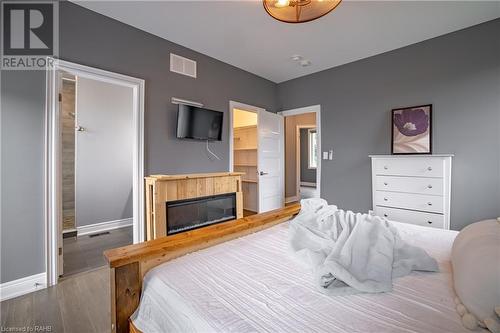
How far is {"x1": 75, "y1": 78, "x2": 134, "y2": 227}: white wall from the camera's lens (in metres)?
3.59

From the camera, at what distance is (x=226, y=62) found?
3549mm

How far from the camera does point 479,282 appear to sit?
0.73 meters

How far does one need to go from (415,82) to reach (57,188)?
4326 millimetres

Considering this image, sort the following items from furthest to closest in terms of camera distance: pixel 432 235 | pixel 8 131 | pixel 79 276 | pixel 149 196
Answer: pixel 149 196
pixel 79 276
pixel 8 131
pixel 432 235

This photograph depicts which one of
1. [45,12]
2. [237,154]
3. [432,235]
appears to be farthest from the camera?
[237,154]

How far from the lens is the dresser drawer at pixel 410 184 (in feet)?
8.31

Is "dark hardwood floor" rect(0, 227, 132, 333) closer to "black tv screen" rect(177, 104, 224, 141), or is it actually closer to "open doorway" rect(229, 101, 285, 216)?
"black tv screen" rect(177, 104, 224, 141)

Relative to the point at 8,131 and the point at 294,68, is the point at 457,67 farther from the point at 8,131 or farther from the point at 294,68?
the point at 8,131

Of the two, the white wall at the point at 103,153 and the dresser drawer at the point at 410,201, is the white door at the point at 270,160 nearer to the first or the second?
the dresser drawer at the point at 410,201

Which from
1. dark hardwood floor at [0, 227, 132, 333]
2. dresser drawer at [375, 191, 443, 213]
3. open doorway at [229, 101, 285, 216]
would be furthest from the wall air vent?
dresser drawer at [375, 191, 443, 213]

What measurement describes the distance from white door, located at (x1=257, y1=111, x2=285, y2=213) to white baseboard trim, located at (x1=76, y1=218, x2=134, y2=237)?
2478 mm

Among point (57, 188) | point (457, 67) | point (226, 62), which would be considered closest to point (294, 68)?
point (226, 62)

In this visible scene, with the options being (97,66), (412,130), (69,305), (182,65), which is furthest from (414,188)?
(97,66)
